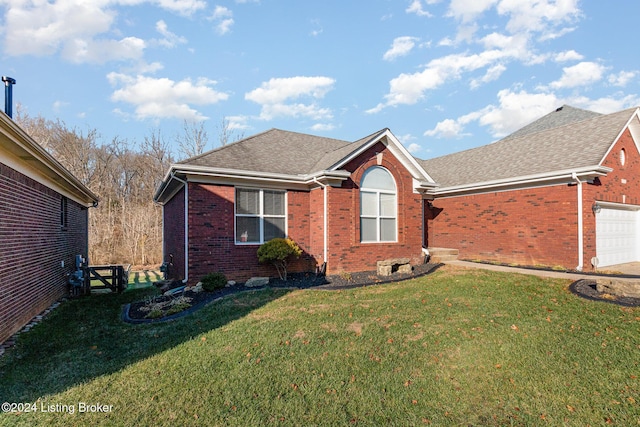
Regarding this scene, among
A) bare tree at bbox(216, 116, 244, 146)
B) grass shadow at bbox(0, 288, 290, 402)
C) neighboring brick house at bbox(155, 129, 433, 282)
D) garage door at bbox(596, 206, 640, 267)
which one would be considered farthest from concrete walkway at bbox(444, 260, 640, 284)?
bare tree at bbox(216, 116, 244, 146)

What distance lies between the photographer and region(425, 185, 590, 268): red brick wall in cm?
1069

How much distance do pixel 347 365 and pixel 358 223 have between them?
6.76 m

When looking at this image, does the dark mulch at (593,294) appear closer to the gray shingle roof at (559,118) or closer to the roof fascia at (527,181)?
the roof fascia at (527,181)

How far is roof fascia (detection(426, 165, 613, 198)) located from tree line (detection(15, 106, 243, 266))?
1770cm

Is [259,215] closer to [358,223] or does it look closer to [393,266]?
[358,223]

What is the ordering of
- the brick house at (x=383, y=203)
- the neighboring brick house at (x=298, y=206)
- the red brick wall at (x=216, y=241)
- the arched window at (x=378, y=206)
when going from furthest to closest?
the arched window at (x=378, y=206) < the brick house at (x=383, y=203) < the neighboring brick house at (x=298, y=206) < the red brick wall at (x=216, y=241)

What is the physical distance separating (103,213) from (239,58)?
17.0m

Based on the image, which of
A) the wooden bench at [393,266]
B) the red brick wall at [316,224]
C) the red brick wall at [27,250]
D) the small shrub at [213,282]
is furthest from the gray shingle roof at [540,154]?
the red brick wall at [27,250]

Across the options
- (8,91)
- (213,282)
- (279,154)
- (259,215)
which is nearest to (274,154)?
(279,154)

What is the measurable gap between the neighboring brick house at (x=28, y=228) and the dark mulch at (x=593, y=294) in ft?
36.0

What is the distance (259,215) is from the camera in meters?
10.7

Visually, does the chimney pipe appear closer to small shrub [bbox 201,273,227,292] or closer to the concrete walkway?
small shrub [bbox 201,273,227,292]

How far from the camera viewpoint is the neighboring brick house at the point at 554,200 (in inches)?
412

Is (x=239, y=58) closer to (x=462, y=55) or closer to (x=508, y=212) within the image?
(x=462, y=55)
